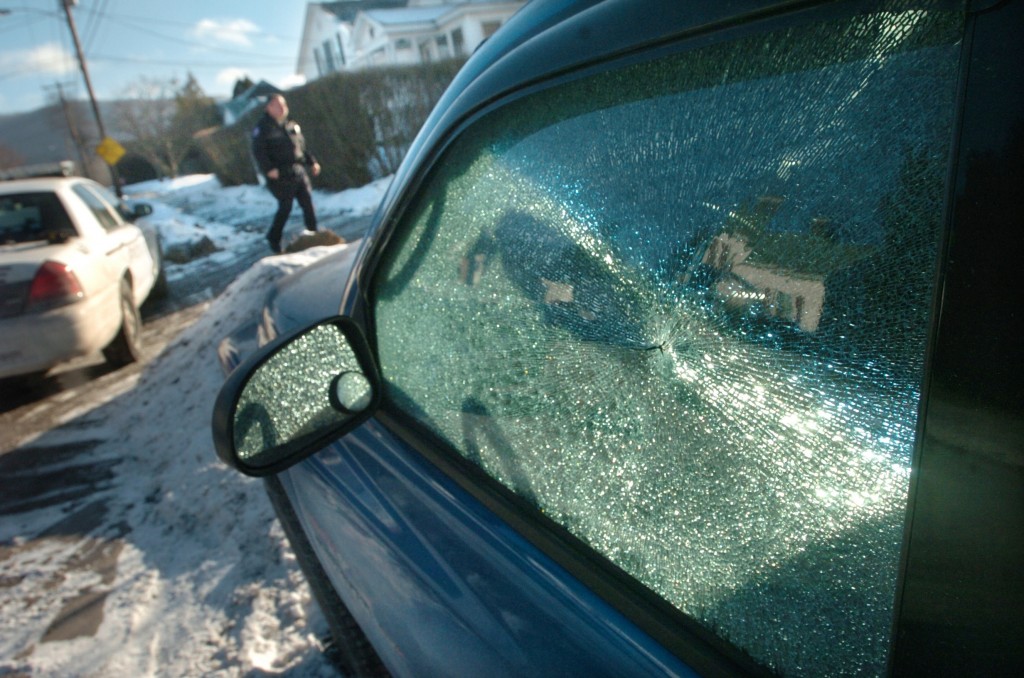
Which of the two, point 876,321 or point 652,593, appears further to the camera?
point 652,593

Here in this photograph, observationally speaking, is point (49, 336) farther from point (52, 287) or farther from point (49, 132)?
point (49, 132)

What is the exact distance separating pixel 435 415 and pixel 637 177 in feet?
2.29

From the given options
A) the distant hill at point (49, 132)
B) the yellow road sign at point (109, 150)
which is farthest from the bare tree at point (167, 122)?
the yellow road sign at point (109, 150)

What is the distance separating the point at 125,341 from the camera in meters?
6.12

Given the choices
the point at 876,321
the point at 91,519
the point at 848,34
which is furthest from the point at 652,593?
the point at 91,519

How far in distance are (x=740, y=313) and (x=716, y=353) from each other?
58mm

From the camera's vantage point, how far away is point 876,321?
64 cm

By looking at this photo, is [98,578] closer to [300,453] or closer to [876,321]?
[300,453]

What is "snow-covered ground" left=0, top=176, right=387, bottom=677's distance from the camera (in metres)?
2.49

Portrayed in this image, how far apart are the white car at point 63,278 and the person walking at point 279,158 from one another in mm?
1772

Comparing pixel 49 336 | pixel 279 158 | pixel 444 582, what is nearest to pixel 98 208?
pixel 49 336

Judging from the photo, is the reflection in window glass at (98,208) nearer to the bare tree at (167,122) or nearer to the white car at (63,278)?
the white car at (63,278)

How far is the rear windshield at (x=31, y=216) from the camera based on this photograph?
19.4 ft

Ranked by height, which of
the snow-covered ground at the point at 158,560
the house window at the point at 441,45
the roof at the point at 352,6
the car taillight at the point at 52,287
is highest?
the roof at the point at 352,6
